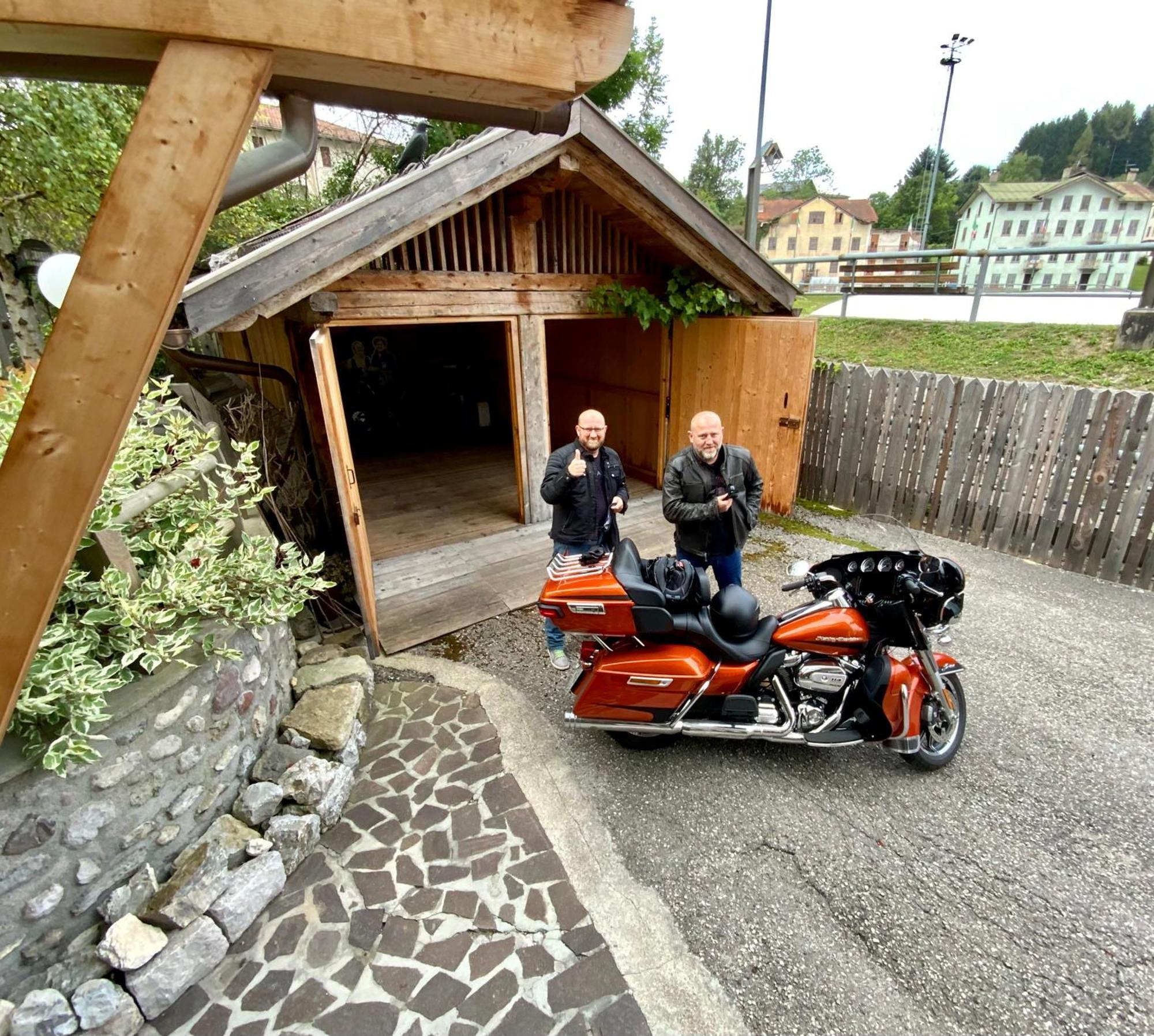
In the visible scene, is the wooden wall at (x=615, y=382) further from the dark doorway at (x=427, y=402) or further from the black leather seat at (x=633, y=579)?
the black leather seat at (x=633, y=579)

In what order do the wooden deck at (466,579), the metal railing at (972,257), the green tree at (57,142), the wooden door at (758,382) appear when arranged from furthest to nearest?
the metal railing at (972,257)
the green tree at (57,142)
the wooden door at (758,382)
the wooden deck at (466,579)

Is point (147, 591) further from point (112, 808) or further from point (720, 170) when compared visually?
point (720, 170)

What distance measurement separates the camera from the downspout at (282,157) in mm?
1568

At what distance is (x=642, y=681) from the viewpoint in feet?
8.73

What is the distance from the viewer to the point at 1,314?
7.50 meters

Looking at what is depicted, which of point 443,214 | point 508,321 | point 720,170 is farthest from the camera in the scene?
point 720,170

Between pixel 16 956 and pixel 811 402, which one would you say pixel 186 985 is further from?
pixel 811 402

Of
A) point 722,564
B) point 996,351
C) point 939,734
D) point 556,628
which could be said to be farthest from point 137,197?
point 996,351

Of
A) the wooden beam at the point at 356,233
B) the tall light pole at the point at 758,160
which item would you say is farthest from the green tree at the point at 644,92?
the wooden beam at the point at 356,233

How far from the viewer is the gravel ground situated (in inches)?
77.7

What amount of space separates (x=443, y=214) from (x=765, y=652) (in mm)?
3725

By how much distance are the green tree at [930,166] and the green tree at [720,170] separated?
19278 millimetres

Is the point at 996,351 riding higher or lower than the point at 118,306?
lower

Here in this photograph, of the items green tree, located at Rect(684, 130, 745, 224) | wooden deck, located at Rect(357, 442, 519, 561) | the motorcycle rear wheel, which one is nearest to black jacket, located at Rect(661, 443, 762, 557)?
the motorcycle rear wheel
